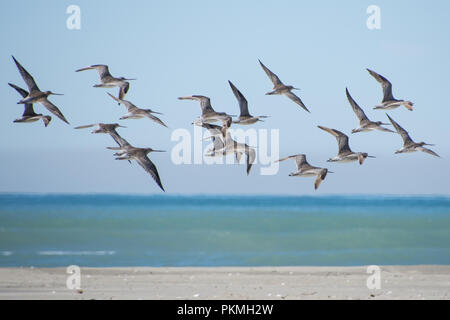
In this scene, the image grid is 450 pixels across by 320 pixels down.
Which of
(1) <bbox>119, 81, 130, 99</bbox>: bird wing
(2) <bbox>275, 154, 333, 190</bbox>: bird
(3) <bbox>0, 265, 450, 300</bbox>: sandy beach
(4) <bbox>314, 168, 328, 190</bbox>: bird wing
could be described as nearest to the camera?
(4) <bbox>314, 168, 328, 190</bbox>: bird wing

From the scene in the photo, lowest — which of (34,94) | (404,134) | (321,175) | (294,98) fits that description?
(321,175)

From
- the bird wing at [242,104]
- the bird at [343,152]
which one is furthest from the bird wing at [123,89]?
the bird at [343,152]

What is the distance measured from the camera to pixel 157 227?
42.3 meters

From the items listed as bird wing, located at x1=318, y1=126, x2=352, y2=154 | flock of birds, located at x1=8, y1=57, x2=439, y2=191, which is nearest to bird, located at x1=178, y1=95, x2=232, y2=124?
flock of birds, located at x1=8, y1=57, x2=439, y2=191

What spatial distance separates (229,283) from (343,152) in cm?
499

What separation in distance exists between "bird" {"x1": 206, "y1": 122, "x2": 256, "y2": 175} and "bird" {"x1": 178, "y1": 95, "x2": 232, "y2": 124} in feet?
1.03

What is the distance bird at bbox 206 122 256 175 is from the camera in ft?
46.7

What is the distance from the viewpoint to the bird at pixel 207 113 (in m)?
14.6

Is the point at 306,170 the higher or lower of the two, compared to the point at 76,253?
higher

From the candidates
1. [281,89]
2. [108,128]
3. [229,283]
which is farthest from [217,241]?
[108,128]

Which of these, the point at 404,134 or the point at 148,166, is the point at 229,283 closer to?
the point at 404,134

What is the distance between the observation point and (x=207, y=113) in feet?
48.4

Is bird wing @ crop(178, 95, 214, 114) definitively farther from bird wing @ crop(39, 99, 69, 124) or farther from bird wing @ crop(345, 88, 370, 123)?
bird wing @ crop(345, 88, 370, 123)
